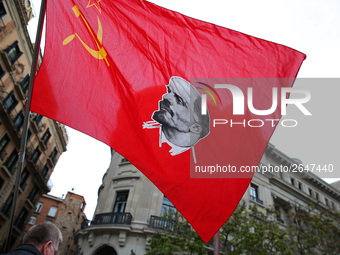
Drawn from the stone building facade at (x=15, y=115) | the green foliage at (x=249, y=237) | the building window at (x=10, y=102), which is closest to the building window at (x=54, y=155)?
the stone building facade at (x=15, y=115)

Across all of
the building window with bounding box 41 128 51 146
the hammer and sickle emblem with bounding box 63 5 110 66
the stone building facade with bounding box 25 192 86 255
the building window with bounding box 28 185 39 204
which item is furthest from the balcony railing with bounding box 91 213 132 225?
the stone building facade with bounding box 25 192 86 255

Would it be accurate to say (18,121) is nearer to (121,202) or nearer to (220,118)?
(121,202)

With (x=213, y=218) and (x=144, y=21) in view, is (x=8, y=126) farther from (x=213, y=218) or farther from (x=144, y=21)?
(x=213, y=218)

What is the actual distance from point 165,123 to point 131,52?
1496mm

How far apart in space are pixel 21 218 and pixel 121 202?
16070 mm

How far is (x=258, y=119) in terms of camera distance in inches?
190

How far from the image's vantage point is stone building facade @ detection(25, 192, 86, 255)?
46.9m

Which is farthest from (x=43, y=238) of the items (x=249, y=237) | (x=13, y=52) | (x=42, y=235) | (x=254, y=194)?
(x=13, y=52)

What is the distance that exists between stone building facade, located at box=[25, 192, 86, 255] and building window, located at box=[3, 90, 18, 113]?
29.3 m

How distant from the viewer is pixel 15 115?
23.6m

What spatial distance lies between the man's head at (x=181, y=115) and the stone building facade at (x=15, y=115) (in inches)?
808

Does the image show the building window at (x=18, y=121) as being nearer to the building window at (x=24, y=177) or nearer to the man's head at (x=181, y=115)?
the building window at (x=24, y=177)

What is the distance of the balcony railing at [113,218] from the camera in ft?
57.4

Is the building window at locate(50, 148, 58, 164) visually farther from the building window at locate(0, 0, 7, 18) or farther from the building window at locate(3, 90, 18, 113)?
the building window at locate(0, 0, 7, 18)
